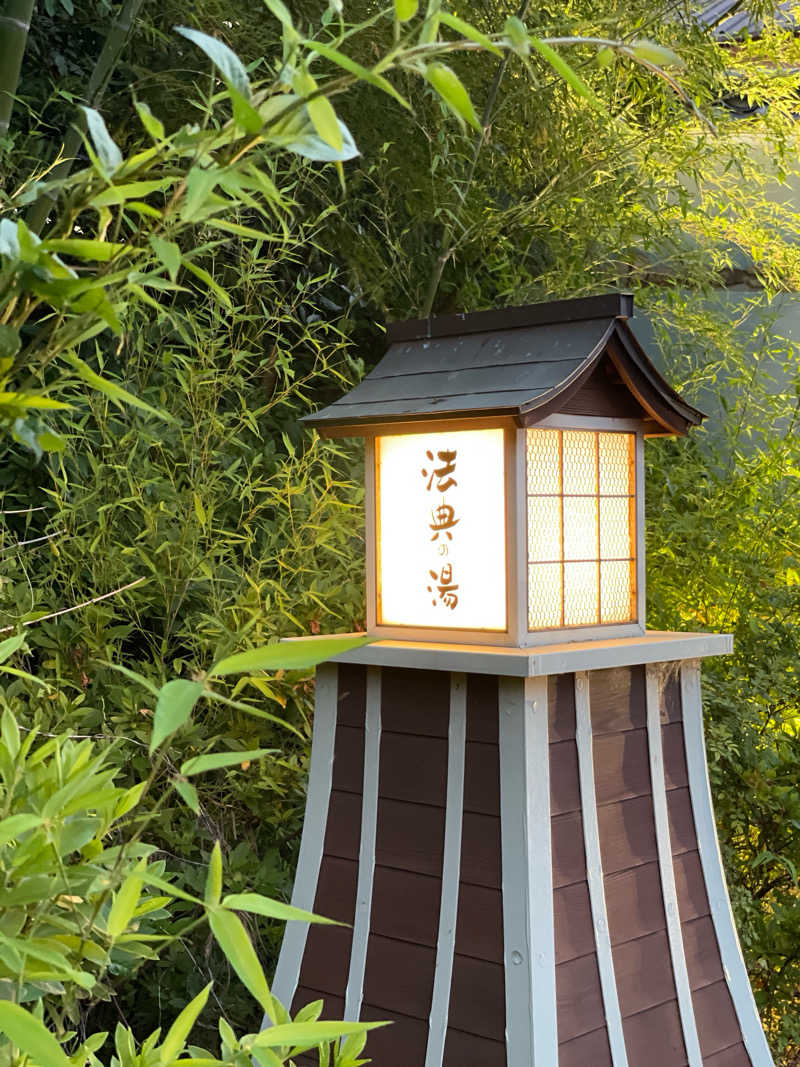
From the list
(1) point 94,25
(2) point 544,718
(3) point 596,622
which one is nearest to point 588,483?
(3) point 596,622

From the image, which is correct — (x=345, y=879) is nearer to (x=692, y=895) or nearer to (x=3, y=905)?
(x=692, y=895)

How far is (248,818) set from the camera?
2.57 m

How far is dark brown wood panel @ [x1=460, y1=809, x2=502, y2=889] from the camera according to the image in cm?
171

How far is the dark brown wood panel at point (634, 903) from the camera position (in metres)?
1.79

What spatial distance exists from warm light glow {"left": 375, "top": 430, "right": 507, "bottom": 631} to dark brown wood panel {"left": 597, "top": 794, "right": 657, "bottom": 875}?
0.40 meters

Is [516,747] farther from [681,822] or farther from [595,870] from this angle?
[681,822]

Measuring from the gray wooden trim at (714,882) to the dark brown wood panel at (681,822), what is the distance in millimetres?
15

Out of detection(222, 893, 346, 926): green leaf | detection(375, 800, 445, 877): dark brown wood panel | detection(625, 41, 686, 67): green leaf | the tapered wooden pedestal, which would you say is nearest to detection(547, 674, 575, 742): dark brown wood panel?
the tapered wooden pedestal

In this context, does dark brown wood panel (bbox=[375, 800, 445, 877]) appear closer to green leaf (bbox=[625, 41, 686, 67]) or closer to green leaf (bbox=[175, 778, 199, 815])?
green leaf (bbox=[175, 778, 199, 815])

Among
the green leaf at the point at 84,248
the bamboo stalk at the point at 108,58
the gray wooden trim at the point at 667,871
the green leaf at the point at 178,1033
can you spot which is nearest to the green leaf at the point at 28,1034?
the green leaf at the point at 178,1033

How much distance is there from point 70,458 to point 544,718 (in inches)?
56.1

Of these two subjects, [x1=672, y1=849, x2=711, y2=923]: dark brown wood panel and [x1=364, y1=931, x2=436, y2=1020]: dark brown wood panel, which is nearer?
[x1=364, y1=931, x2=436, y2=1020]: dark brown wood panel

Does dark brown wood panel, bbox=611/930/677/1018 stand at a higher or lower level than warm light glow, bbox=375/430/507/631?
lower

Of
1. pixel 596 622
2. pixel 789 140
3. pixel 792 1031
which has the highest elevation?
pixel 789 140
